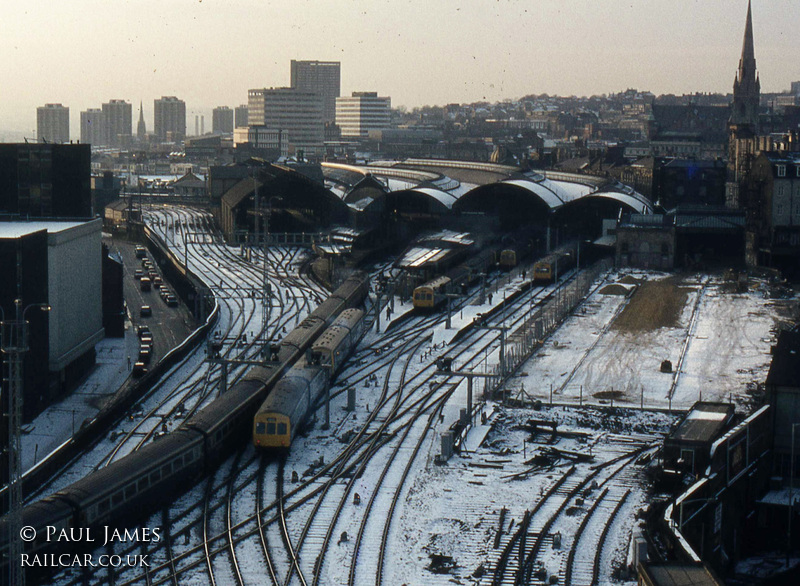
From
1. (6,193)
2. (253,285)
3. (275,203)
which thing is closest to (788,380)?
(6,193)

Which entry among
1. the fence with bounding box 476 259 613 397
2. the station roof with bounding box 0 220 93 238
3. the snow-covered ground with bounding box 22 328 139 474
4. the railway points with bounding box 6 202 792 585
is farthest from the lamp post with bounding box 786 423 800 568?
the station roof with bounding box 0 220 93 238

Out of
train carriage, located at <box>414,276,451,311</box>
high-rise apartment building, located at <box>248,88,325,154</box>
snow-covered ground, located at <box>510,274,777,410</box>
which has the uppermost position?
high-rise apartment building, located at <box>248,88,325,154</box>

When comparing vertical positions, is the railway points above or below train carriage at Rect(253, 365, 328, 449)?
below

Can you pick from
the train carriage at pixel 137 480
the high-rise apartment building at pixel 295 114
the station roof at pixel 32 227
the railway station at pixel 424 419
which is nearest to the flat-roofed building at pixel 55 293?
the station roof at pixel 32 227

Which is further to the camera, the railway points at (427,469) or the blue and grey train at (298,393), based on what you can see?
the blue and grey train at (298,393)

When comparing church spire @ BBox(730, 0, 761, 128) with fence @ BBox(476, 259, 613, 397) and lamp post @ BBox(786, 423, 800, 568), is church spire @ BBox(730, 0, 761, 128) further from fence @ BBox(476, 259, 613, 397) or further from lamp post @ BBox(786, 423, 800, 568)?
lamp post @ BBox(786, 423, 800, 568)

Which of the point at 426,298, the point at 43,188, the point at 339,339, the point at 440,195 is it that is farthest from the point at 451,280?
the point at 440,195

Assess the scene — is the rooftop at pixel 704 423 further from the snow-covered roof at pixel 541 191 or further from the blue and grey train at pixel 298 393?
the snow-covered roof at pixel 541 191
